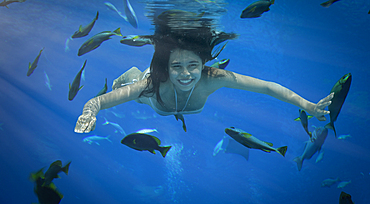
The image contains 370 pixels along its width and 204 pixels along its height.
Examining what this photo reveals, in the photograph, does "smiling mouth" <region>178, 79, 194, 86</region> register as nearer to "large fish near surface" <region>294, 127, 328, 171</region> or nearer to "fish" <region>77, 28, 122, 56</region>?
"fish" <region>77, 28, 122, 56</region>

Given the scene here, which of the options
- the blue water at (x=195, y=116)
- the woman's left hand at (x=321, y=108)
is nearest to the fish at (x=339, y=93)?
the woman's left hand at (x=321, y=108)

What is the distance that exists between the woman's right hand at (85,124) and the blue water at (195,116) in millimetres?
5092

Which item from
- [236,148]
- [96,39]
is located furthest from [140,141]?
[236,148]

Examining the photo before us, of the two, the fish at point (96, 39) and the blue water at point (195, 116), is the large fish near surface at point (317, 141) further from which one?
the fish at point (96, 39)

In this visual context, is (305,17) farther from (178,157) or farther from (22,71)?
(22,71)

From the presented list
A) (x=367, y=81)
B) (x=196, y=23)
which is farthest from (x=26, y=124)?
(x=367, y=81)

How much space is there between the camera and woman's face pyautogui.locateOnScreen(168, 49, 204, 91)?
3551 mm

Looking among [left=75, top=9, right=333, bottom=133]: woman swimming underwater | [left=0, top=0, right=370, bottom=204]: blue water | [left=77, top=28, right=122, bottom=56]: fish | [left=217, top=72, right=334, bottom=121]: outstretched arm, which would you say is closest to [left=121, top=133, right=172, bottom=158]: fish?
[left=75, top=9, right=333, bottom=133]: woman swimming underwater

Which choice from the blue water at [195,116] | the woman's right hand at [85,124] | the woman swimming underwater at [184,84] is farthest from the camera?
the blue water at [195,116]

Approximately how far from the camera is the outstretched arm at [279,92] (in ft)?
10.8

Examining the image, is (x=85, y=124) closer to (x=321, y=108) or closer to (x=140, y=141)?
(x=140, y=141)

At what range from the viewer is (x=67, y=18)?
1326 cm

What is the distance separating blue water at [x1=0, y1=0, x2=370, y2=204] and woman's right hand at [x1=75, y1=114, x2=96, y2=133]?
5092 mm

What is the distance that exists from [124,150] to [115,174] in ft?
17.3
